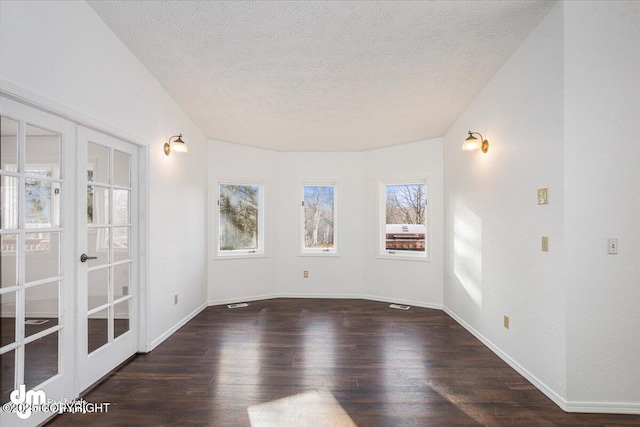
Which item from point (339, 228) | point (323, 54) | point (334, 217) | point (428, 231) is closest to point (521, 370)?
point (428, 231)

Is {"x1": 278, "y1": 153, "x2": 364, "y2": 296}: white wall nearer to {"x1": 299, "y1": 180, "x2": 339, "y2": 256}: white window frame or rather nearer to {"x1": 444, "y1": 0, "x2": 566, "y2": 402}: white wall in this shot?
{"x1": 299, "y1": 180, "x2": 339, "y2": 256}: white window frame

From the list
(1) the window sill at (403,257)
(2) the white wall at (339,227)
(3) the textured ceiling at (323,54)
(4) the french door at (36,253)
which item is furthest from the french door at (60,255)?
(1) the window sill at (403,257)

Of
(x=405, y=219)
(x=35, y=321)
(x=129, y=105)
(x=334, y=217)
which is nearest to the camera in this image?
(x=35, y=321)

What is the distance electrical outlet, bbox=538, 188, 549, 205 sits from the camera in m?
2.42

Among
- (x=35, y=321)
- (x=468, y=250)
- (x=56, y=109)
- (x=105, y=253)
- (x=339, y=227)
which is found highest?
(x=56, y=109)

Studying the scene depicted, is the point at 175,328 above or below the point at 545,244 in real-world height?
below

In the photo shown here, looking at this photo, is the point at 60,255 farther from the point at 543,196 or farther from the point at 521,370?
the point at 521,370

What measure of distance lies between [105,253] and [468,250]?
3.66 metres

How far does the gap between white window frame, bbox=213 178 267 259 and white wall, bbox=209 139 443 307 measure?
2.8 inches

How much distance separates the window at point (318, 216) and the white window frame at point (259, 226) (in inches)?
27.3

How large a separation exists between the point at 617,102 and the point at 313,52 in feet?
7.19

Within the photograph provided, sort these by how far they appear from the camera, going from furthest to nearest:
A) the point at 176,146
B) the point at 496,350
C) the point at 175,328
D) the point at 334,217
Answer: the point at 334,217 < the point at 175,328 < the point at 176,146 < the point at 496,350

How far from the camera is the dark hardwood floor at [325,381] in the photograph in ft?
7.09

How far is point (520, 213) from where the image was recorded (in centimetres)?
278
